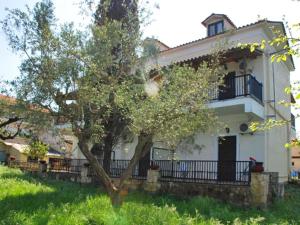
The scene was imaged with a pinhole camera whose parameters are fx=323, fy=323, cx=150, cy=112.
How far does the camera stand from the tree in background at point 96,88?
28.5 feet

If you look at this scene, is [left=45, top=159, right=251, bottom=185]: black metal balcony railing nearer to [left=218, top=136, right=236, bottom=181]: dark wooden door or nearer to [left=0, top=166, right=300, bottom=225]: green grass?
[left=218, top=136, right=236, bottom=181]: dark wooden door

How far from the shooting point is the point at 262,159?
1595 centimetres

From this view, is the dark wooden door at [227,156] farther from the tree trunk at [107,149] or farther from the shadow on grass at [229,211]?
the tree trunk at [107,149]

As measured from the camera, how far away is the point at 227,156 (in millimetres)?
17297

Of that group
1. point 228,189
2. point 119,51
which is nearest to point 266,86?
point 228,189

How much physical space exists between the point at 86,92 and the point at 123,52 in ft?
7.00

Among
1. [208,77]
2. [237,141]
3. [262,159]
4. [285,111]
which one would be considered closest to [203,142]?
[237,141]

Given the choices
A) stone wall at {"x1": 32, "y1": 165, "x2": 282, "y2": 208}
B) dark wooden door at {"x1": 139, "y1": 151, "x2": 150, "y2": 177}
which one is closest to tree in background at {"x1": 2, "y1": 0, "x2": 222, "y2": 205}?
stone wall at {"x1": 32, "y1": 165, "x2": 282, "y2": 208}

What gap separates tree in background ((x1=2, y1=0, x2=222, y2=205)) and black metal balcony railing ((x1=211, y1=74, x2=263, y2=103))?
18.7 feet

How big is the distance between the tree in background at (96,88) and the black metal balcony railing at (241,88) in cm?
571

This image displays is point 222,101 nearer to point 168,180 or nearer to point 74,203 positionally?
point 168,180

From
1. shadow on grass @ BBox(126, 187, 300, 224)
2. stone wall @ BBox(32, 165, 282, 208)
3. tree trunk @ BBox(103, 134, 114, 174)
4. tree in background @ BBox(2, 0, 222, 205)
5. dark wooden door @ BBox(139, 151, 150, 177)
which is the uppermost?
tree in background @ BBox(2, 0, 222, 205)

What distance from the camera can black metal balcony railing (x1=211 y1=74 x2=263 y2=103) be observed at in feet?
49.2

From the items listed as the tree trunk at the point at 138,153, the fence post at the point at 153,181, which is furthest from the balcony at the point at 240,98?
the tree trunk at the point at 138,153
